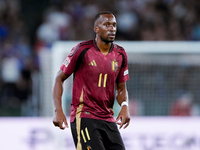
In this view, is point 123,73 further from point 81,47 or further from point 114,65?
point 81,47

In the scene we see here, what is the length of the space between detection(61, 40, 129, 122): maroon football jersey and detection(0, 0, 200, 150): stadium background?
3.71 m

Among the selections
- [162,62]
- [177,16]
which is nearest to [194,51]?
[162,62]

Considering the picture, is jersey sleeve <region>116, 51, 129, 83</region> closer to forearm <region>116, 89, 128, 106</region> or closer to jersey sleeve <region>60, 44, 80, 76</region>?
forearm <region>116, 89, 128, 106</region>

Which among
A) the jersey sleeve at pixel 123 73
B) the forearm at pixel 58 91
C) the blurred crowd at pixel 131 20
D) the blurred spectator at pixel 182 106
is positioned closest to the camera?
the forearm at pixel 58 91

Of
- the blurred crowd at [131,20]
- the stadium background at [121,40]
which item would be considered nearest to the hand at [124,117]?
the stadium background at [121,40]

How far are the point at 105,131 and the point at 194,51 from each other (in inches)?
170

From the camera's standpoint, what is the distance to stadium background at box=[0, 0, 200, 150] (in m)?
7.95

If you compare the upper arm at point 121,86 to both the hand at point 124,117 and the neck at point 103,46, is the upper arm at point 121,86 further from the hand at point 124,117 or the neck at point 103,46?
the neck at point 103,46

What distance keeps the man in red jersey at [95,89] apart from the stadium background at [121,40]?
145 inches

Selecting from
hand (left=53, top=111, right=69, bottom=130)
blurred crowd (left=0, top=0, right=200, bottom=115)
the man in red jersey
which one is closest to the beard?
the man in red jersey

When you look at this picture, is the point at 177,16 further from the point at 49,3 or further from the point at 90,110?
the point at 90,110

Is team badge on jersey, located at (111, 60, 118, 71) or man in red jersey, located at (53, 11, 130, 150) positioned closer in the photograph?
man in red jersey, located at (53, 11, 130, 150)

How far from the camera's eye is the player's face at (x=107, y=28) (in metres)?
4.22

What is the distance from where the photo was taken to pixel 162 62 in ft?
26.4
